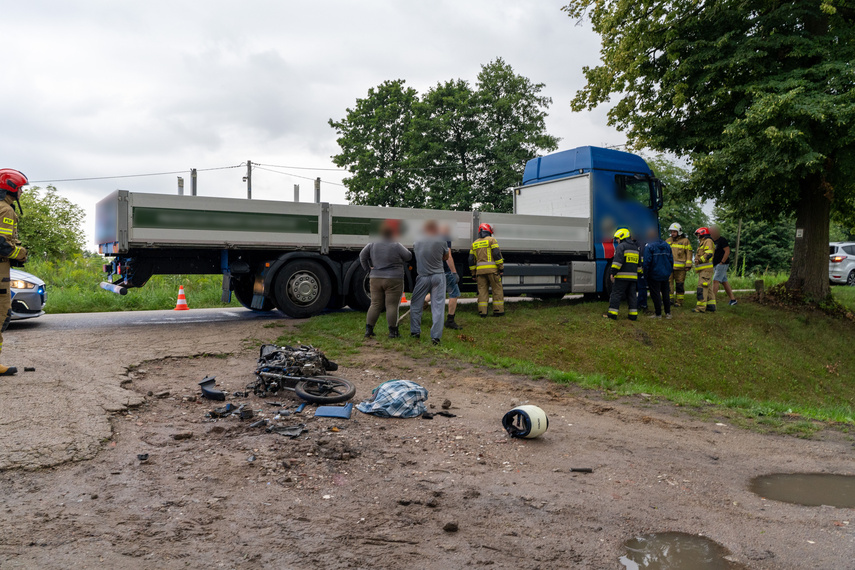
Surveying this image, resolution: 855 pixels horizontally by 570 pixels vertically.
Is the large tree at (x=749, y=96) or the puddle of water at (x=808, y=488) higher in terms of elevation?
the large tree at (x=749, y=96)

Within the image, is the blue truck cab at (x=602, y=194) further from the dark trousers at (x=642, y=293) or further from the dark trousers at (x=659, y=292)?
the dark trousers at (x=659, y=292)

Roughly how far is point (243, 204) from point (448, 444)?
734cm

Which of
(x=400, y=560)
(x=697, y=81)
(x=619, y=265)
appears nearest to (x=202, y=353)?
(x=400, y=560)

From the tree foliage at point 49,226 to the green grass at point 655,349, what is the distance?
128 feet

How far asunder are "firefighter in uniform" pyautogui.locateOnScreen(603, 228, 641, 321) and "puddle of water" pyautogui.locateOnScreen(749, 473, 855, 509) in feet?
26.1

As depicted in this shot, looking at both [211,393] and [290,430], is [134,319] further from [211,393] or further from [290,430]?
[290,430]

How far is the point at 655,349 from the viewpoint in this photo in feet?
37.4

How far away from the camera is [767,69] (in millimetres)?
13945

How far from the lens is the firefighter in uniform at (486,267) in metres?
11.9

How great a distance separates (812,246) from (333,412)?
14726 millimetres

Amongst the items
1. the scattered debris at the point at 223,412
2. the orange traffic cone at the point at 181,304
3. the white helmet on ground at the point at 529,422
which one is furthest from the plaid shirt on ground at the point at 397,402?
the orange traffic cone at the point at 181,304

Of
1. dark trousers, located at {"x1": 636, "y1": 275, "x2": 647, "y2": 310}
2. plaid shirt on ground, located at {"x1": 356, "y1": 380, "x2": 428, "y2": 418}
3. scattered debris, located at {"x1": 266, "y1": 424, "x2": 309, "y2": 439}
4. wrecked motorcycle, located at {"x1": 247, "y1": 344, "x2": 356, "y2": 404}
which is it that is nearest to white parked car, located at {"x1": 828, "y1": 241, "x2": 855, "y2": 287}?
dark trousers, located at {"x1": 636, "y1": 275, "x2": 647, "y2": 310}

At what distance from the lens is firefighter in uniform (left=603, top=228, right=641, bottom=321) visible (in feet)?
40.5

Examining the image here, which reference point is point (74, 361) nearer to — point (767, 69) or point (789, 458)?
point (789, 458)
